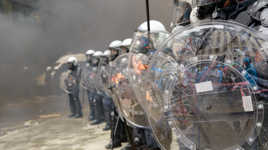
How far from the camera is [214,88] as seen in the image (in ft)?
4.22

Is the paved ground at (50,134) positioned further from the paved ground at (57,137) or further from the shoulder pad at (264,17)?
the shoulder pad at (264,17)

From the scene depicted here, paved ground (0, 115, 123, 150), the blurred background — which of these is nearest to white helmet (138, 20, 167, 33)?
paved ground (0, 115, 123, 150)

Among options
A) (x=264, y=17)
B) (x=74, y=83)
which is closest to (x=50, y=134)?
(x=74, y=83)

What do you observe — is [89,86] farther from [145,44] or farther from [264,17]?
[264,17]

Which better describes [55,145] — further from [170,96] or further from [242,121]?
[242,121]

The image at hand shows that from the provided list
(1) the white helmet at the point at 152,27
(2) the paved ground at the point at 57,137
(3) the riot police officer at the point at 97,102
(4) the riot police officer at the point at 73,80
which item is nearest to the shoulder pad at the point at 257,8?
(1) the white helmet at the point at 152,27

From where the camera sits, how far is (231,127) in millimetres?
1257

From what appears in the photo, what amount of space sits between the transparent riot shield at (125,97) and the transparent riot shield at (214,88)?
1216 mm

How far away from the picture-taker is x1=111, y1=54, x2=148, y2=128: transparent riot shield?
2.76 metres

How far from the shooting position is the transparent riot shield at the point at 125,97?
2.76 metres

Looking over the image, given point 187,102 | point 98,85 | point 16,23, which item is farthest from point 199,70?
point 16,23

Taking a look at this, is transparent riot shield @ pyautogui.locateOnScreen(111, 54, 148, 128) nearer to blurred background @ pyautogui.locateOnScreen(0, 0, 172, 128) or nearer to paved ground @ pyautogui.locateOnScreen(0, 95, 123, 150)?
paved ground @ pyautogui.locateOnScreen(0, 95, 123, 150)

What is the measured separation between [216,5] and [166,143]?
99 centimetres

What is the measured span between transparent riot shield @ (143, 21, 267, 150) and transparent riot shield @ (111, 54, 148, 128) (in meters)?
1.22
